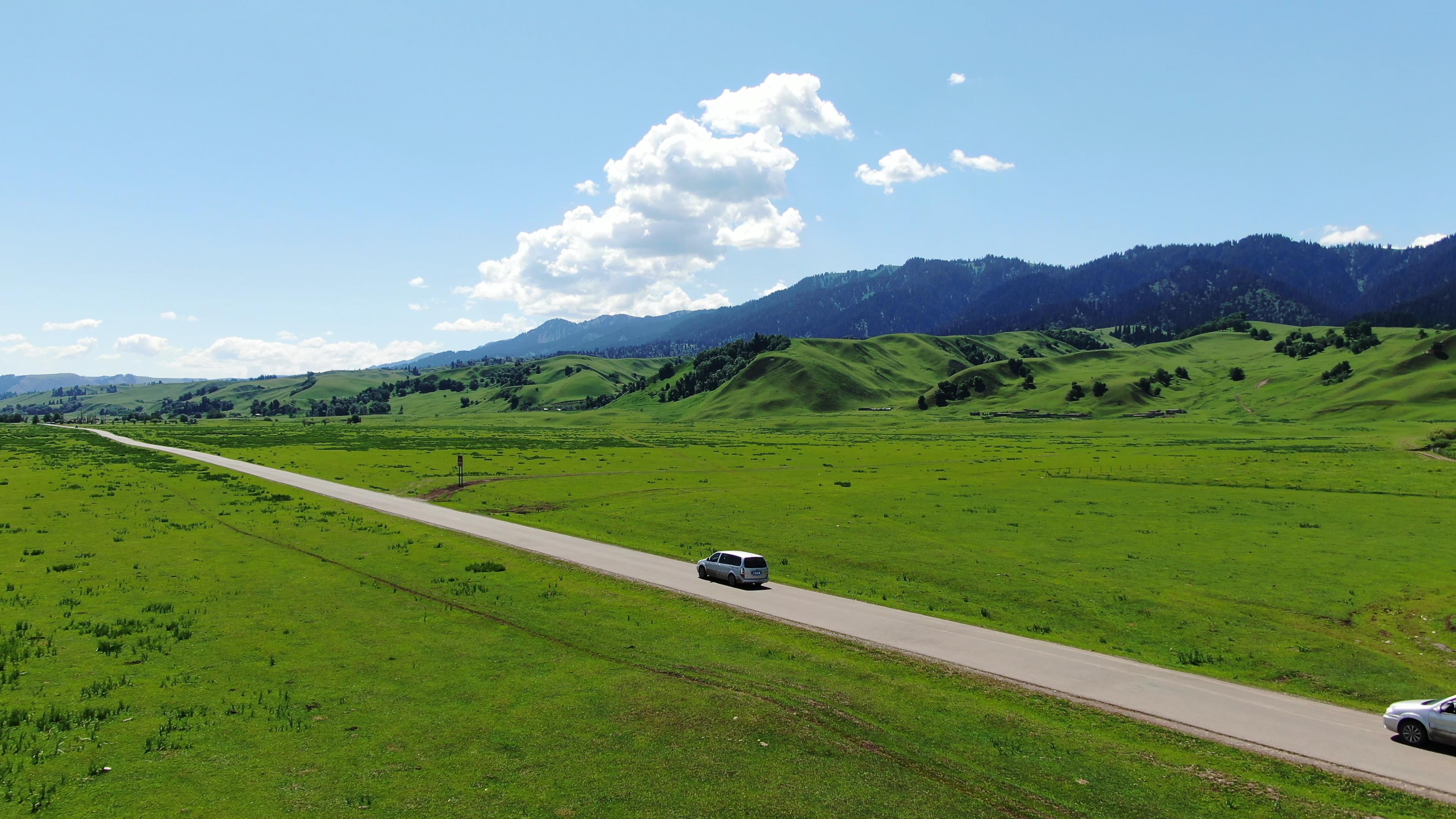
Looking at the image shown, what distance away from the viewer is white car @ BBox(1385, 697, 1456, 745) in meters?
20.6

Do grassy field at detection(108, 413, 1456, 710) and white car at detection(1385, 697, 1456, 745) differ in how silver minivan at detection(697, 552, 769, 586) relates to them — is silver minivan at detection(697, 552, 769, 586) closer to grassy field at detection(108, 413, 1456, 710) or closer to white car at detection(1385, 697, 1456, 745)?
grassy field at detection(108, 413, 1456, 710)

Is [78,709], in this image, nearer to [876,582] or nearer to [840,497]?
[876,582]

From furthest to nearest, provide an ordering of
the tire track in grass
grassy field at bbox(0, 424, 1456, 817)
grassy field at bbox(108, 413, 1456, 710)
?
1. grassy field at bbox(108, 413, 1456, 710)
2. the tire track in grass
3. grassy field at bbox(0, 424, 1456, 817)

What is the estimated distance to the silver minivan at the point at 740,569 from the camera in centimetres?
3797

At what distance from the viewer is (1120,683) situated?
1016 inches

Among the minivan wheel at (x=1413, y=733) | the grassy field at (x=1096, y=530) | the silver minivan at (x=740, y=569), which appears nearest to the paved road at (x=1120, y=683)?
the minivan wheel at (x=1413, y=733)

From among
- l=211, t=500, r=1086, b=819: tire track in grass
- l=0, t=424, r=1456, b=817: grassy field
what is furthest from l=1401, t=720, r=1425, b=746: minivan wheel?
l=211, t=500, r=1086, b=819: tire track in grass

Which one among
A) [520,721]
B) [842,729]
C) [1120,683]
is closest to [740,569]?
[842,729]

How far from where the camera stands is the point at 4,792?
614 inches

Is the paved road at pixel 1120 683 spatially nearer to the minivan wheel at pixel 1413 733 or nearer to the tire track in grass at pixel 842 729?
the minivan wheel at pixel 1413 733

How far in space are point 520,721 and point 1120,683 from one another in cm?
2071

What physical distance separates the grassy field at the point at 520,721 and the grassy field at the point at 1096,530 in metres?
10.5

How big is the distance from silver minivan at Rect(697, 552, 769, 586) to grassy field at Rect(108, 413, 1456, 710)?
2.83m

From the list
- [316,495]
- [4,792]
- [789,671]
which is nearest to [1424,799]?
[789,671]
